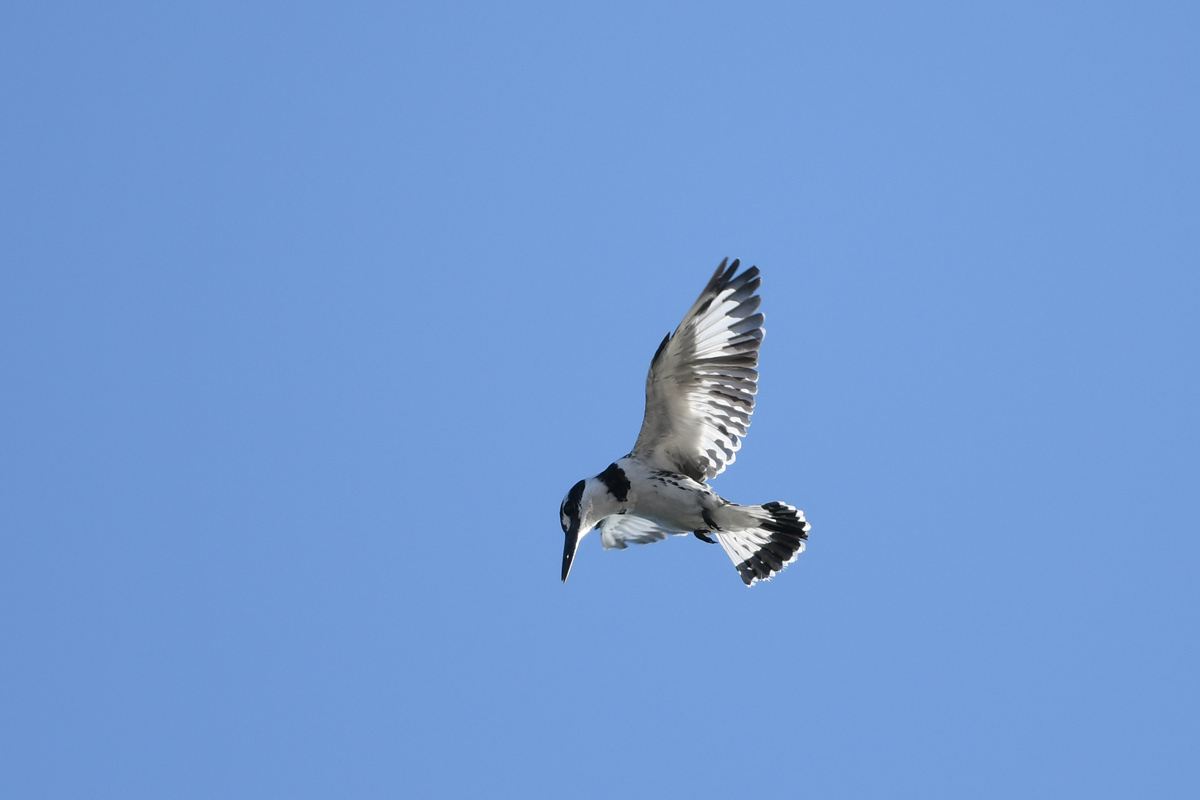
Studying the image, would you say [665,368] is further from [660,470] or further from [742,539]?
[742,539]

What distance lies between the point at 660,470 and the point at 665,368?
2.11 ft

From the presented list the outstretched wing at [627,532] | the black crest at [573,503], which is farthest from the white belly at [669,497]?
the outstretched wing at [627,532]

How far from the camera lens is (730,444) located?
713 cm

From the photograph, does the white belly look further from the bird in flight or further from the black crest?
the black crest

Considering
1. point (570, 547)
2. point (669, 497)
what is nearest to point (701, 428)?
point (669, 497)

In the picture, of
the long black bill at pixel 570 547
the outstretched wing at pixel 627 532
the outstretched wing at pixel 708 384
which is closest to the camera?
the long black bill at pixel 570 547

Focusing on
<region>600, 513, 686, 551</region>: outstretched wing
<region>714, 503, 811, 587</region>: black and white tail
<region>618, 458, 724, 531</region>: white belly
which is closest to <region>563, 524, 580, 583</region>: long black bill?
<region>618, 458, 724, 531</region>: white belly

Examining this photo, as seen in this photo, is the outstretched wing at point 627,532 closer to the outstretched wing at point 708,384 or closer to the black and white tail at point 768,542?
the black and white tail at point 768,542

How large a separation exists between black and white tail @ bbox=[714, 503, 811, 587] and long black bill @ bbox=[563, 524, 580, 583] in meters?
1.02

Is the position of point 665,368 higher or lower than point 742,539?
higher

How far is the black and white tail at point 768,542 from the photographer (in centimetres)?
710

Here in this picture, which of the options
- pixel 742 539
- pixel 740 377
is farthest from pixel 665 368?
pixel 742 539

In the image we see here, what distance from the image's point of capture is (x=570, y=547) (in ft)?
22.0

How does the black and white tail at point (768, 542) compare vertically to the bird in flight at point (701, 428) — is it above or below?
below
